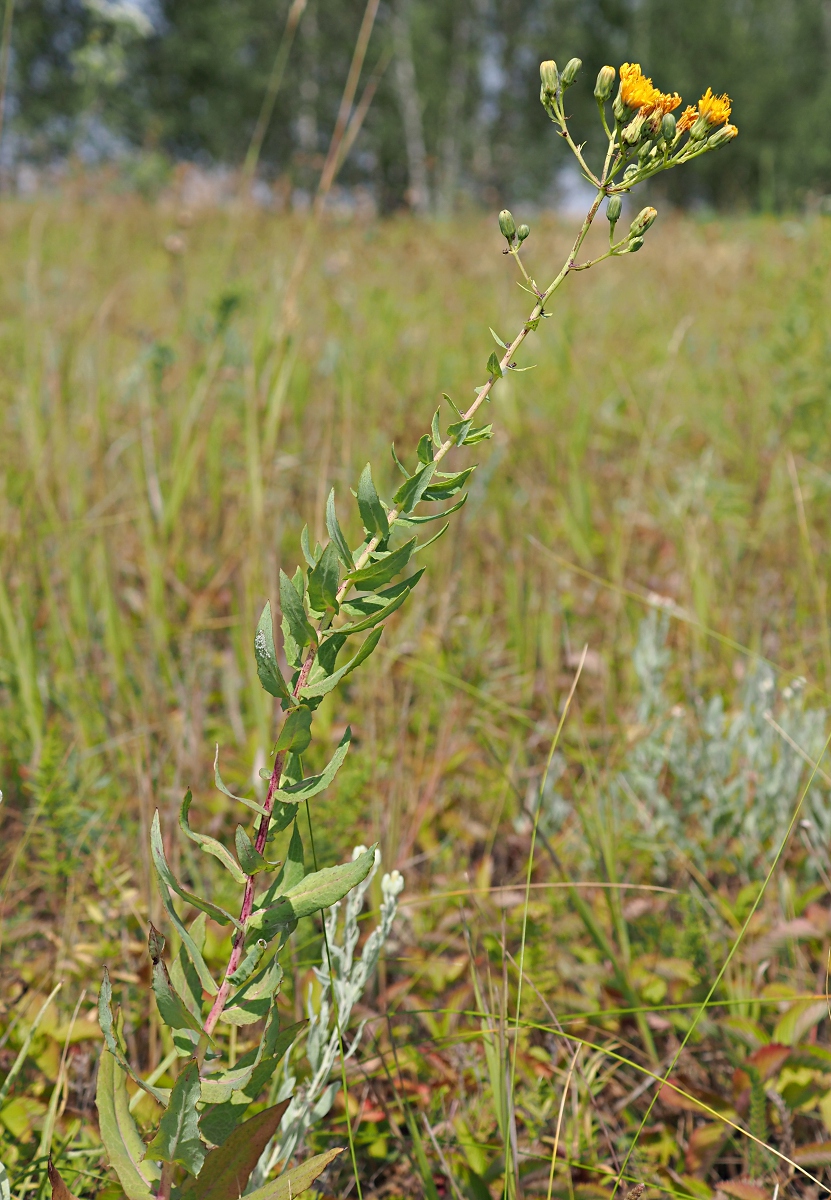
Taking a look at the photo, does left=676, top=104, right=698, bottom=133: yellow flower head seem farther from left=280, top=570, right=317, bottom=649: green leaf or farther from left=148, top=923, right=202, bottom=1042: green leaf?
left=148, top=923, right=202, bottom=1042: green leaf

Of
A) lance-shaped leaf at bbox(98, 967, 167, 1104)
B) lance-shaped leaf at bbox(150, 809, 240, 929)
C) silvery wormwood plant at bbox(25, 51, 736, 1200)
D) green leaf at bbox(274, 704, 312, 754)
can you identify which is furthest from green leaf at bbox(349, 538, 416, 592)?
lance-shaped leaf at bbox(98, 967, 167, 1104)

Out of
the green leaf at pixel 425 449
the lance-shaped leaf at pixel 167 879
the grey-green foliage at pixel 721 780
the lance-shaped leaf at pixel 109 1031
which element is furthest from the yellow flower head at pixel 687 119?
the grey-green foliage at pixel 721 780

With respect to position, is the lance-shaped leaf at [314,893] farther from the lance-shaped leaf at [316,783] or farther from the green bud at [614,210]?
the green bud at [614,210]

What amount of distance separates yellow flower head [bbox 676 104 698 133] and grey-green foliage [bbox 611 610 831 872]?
938 mm

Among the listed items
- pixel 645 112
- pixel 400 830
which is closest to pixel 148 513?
pixel 400 830

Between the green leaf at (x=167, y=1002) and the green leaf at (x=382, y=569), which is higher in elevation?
the green leaf at (x=382, y=569)

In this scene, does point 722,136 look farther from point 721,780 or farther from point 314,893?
point 721,780

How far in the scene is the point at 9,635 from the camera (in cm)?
159

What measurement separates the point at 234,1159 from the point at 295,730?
0.37 m

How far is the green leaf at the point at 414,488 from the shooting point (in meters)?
0.69

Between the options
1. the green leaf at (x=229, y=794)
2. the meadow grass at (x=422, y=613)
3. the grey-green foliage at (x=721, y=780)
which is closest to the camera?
the green leaf at (x=229, y=794)

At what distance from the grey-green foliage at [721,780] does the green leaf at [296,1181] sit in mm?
829

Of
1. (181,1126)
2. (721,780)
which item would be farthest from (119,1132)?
(721,780)

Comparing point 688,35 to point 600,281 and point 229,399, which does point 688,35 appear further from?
point 229,399
